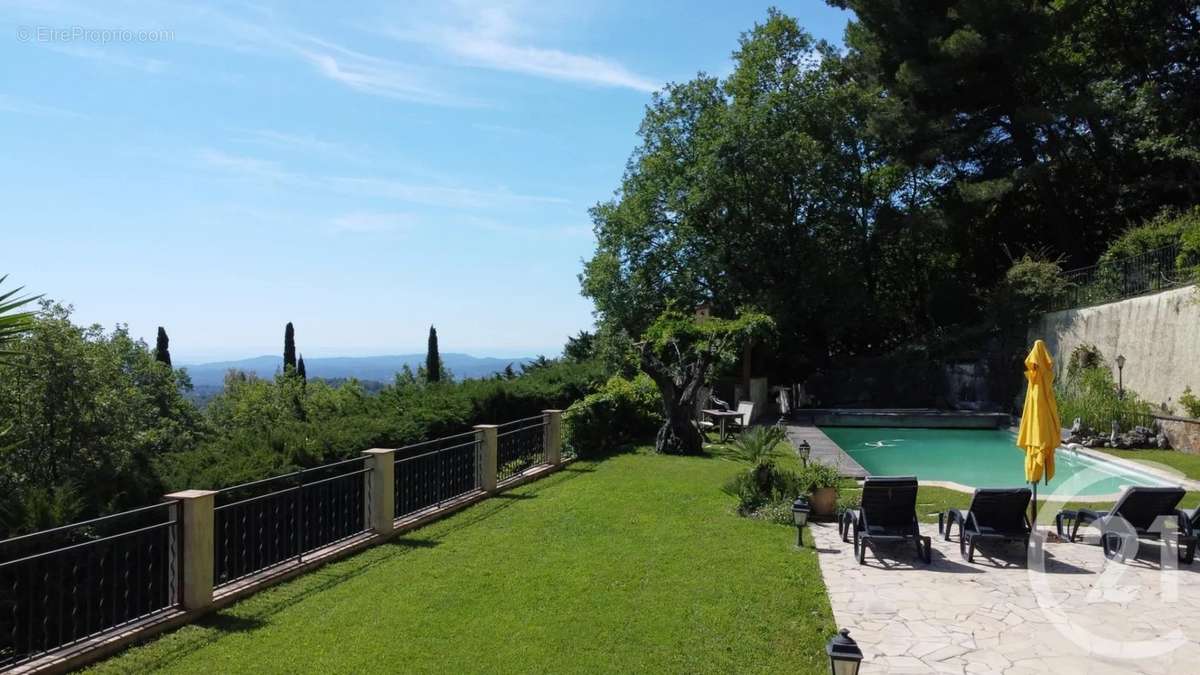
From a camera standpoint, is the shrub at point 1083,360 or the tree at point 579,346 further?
the tree at point 579,346

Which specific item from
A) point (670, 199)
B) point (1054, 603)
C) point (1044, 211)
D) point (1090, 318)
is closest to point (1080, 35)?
point (1044, 211)

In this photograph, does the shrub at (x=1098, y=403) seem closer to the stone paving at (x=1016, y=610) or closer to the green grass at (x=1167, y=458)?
the green grass at (x=1167, y=458)

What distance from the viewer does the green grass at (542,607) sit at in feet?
18.5

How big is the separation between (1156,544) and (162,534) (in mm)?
10344

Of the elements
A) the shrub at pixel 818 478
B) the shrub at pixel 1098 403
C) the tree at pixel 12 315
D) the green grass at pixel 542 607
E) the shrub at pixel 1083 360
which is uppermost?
the tree at pixel 12 315

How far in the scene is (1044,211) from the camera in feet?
101

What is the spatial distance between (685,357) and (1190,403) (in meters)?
12.0

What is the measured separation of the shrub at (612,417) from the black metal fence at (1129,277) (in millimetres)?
13038

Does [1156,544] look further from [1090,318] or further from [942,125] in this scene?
[942,125]

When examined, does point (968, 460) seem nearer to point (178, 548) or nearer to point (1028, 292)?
point (1028, 292)

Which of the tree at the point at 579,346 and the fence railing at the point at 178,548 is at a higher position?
the tree at the point at 579,346

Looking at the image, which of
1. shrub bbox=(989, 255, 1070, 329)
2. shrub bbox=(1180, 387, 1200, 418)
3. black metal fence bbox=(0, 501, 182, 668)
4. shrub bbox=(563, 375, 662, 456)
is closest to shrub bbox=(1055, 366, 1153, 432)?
shrub bbox=(1180, 387, 1200, 418)

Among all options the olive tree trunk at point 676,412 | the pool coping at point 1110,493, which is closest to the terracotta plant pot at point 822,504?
the pool coping at point 1110,493

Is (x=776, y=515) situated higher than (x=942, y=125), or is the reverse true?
(x=942, y=125)
